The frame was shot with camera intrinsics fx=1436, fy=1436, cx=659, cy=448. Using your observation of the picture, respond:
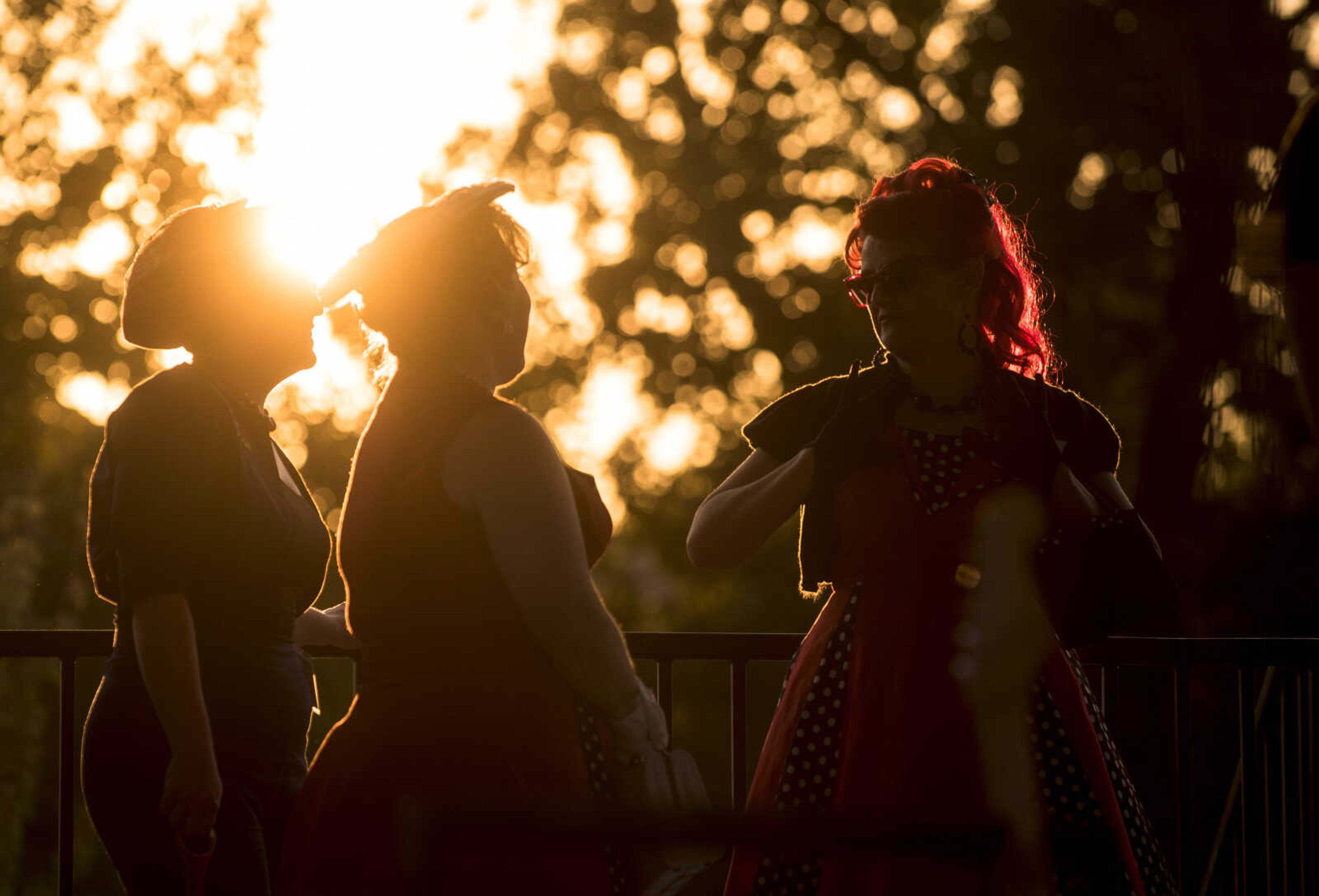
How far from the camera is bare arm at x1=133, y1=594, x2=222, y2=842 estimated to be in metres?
2.54

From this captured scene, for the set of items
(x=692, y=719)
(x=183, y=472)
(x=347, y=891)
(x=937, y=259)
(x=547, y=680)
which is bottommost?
(x=692, y=719)

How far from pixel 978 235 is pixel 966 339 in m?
0.21

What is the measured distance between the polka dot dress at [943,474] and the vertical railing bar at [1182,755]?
1626 millimetres

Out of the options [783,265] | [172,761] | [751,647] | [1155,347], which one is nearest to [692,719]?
[783,265]

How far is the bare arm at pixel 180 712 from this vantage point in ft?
8.35

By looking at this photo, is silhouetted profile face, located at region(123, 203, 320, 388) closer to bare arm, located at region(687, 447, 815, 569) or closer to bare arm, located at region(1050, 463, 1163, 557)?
bare arm, located at region(687, 447, 815, 569)

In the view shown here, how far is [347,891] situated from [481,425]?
0.79 metres

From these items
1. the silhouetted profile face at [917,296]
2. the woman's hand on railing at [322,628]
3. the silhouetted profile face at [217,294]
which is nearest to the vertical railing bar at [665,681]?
the woman's hand on railing at [322,628]

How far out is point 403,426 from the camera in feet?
7.82

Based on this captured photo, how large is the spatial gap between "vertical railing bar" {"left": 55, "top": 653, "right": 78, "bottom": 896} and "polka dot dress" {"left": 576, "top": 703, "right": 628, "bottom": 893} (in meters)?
2.15

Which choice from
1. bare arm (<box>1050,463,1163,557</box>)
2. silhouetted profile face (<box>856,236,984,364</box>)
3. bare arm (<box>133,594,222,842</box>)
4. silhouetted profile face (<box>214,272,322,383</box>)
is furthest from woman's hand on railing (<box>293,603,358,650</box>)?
bare arm (<box>1050,463,1163,557</box>)

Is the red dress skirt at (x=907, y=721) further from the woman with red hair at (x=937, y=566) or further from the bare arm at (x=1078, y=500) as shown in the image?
the bare arm at (x=1078, y=500)

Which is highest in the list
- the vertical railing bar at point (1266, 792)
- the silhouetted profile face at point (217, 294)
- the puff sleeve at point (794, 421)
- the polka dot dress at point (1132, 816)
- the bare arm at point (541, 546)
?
the silhouetted profile face at point (217, 294)

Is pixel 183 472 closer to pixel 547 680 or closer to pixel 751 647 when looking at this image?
pixel 547 680
